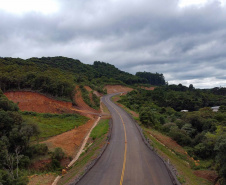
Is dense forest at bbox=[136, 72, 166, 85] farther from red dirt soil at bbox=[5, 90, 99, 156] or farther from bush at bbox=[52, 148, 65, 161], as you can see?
bush at bbox=[52, 148, 65, 161]

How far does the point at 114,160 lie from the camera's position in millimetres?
14789

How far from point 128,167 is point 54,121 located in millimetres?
21828

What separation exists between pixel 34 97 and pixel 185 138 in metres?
31.6

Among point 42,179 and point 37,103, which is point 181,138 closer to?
point 42,179

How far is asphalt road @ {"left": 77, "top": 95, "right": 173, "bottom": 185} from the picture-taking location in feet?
37.5


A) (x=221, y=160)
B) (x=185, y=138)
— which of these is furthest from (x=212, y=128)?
(x=221, y=160)

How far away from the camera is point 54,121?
1249 inches

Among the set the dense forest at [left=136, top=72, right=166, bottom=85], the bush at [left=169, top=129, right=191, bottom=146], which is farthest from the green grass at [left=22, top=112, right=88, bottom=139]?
the dense forest at [left=136, top=72, right=166, bottom=85]

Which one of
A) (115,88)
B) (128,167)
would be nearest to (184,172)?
(128,167)

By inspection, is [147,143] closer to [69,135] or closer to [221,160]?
[221,160]

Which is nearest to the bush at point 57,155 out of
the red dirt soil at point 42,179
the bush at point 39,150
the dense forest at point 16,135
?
the bush at point 39,150

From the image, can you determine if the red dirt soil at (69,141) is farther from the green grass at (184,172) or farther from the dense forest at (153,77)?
the dense forest at (153,77)

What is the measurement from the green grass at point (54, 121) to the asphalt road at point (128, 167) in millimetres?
11346

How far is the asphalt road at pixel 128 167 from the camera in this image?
11.4 meters
